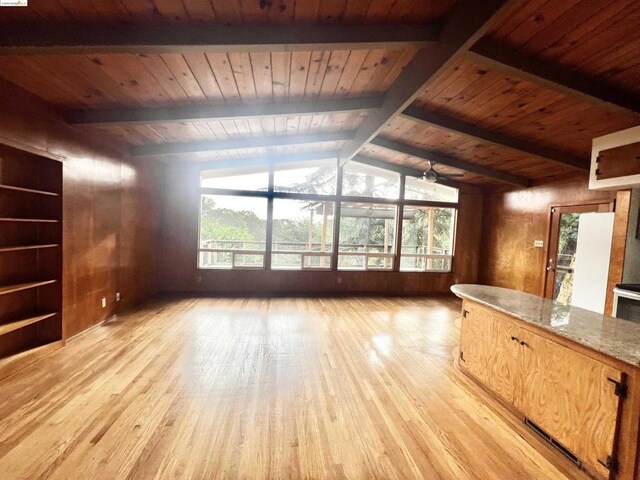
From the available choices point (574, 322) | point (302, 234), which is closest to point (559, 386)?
point (574, 322)

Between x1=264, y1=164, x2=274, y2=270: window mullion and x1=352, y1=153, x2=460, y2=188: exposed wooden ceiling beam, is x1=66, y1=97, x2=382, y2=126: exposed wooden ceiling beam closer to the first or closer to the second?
x1=264, y1=164, x2=274, y2=270: window mullion

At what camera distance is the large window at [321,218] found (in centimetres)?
565

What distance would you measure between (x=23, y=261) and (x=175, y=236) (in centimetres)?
267

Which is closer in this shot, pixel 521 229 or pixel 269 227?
pixel 521 229

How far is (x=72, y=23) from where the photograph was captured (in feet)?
5.83

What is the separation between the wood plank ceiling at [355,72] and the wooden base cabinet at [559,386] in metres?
2.04

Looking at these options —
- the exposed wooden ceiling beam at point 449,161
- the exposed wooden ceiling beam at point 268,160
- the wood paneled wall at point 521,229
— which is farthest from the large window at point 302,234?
the wood paneled wall at point 521,229

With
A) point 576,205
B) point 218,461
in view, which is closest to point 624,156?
point 576,205

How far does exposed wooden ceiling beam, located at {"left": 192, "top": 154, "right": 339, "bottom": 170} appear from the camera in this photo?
5.43 m

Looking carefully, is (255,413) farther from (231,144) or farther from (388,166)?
(388,166)

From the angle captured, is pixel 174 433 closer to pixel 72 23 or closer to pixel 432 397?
pixel 432 397

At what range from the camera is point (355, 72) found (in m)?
2.69

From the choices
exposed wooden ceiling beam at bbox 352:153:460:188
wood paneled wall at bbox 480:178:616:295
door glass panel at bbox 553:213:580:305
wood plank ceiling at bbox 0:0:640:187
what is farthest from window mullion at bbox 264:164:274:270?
door glass panel at bbox 553:213:580:305

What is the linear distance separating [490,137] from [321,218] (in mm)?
3441
